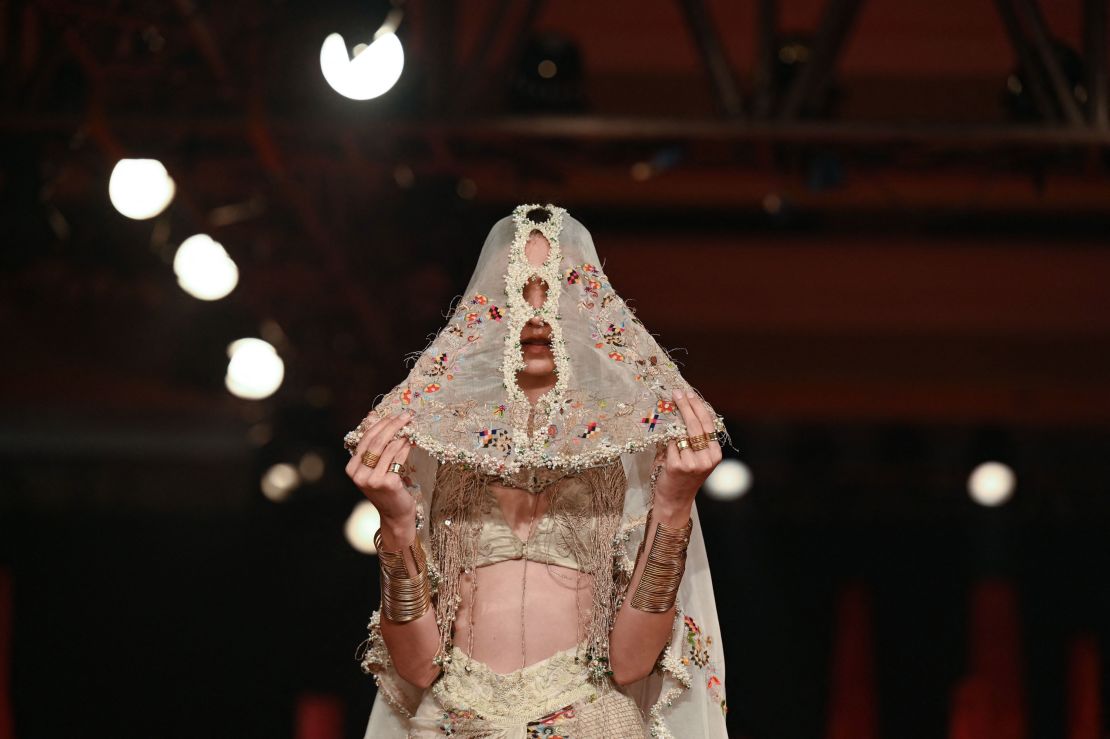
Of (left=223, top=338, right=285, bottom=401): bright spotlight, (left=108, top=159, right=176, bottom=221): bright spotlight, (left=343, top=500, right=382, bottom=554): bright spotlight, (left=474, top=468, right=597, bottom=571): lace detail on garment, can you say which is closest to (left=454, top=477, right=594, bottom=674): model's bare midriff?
(left=474, top=468, right=597, bottom=571): lace detail on garment

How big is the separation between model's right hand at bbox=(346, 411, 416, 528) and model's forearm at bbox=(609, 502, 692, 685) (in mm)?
377

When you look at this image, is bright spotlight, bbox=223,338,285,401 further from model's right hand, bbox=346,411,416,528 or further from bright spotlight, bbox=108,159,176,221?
model's right hand, bbox=346,411,416,528

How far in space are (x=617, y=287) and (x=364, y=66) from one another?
4324 mm

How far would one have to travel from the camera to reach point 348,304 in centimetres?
720

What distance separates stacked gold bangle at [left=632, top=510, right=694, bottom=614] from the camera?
2.59m

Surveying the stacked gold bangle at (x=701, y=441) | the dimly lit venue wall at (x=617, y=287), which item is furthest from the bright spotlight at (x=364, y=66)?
the stacked gold bangle at (x=701, y=441)

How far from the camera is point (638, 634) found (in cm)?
262

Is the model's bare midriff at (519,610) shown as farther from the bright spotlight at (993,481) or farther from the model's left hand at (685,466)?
the bright spotlight at (993,481)

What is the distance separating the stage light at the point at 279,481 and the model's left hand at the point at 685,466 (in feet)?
20.3

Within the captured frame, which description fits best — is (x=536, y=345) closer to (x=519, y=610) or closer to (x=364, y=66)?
(x=519, y=610)

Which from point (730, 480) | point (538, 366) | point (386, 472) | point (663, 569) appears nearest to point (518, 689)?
point (663, 569)

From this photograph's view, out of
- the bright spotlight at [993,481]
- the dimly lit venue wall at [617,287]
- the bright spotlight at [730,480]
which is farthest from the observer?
the bright spotlight at [730,480]

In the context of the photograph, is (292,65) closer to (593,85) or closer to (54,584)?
(593,85)

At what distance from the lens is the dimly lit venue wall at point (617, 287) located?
551 centimetres
